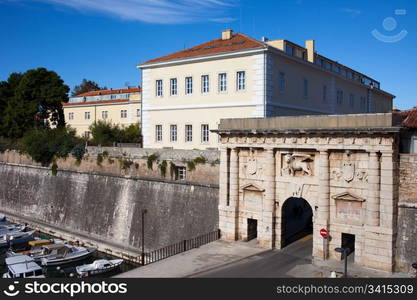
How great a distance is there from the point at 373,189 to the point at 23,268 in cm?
1957

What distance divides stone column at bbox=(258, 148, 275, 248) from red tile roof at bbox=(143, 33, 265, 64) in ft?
30.2

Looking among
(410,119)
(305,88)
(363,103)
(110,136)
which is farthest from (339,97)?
(110,136)

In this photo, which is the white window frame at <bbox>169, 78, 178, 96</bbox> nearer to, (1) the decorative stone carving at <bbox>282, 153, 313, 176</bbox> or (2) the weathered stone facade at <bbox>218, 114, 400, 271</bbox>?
(2) the weathered stone facade at <bbox>218, 114, 400, 271</bbox>

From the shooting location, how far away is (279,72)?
26.4 meters

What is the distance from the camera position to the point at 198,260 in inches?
661

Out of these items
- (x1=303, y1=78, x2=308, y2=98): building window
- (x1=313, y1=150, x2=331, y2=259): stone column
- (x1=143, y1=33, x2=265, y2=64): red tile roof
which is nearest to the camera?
(x1=313, y1=150, x2=331, y2=259): stone column

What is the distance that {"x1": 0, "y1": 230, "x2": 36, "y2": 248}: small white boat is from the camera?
29.9 metres

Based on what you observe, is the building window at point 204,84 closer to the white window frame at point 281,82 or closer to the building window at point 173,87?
the building window at point 173,87

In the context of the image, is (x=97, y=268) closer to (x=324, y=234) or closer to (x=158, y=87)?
(x=324, y=234)

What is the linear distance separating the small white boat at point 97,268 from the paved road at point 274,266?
33.2ft

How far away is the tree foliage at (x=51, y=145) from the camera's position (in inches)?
1330

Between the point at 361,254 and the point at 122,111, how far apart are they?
35236mm

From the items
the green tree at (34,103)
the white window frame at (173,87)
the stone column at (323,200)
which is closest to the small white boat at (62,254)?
the white window frame at (173,87)

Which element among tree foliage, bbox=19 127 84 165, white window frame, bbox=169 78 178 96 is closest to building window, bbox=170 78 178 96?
white window frame, bbox=169 78 178 96
